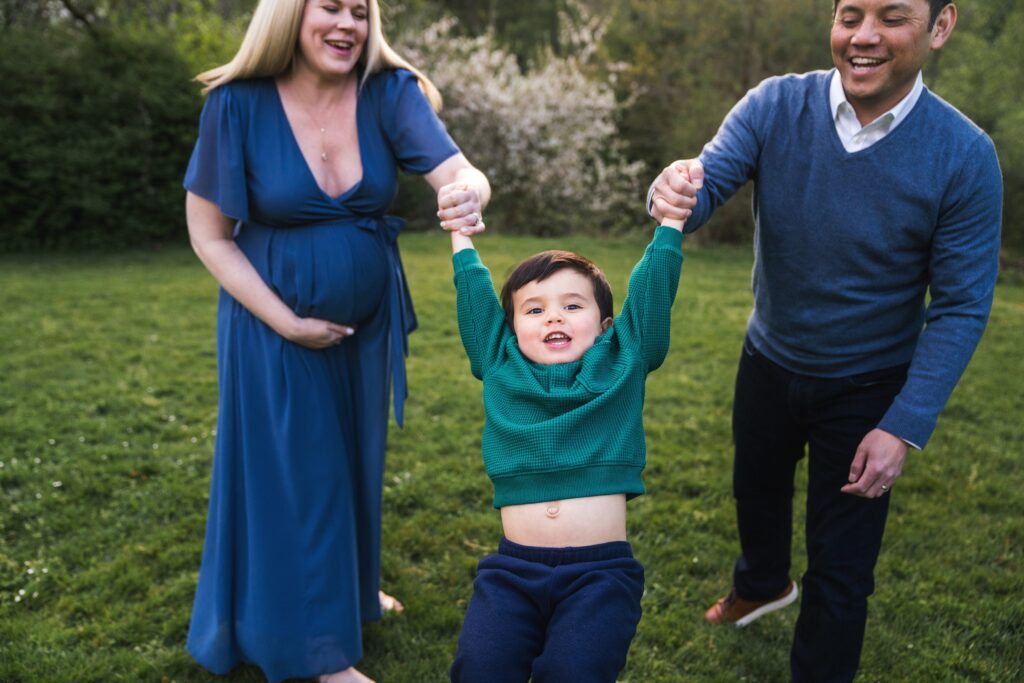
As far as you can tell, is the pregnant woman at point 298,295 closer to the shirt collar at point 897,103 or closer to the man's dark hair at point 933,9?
the shirt collar at point 897,103

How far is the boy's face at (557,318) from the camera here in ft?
7.57

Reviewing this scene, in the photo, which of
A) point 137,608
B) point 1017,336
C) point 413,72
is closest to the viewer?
point 413,72

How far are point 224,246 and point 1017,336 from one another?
7.53m

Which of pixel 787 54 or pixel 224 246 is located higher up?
pixel 787 54

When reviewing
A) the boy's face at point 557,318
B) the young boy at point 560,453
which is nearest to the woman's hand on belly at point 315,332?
the young boy at point 560,453

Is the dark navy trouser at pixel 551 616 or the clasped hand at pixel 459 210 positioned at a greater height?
the clasped hand at pixel 459 210

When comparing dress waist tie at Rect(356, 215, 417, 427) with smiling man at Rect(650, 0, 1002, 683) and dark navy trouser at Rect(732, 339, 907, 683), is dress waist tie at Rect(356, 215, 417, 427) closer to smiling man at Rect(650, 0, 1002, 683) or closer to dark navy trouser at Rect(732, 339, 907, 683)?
smiling man at Rect(650, 0, 1002, 683)

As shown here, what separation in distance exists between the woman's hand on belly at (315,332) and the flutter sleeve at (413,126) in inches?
23.0

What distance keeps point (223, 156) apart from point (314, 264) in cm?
43

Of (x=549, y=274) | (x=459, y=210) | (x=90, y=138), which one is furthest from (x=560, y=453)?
(x=90, y=138)

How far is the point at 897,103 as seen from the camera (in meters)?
2.52

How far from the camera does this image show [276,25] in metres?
2.72

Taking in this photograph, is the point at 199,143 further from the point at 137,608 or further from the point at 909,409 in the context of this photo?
the point at 909,409

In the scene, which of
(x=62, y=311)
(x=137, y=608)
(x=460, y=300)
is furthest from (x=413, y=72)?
(x=62, y=311)
